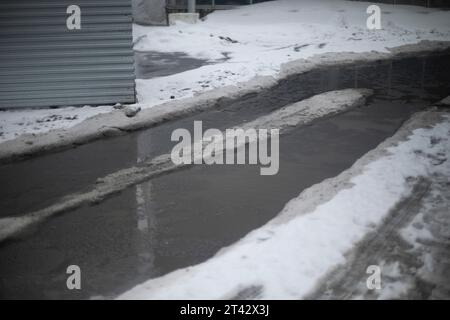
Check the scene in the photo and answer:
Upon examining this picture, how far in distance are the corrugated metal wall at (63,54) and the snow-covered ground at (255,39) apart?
14.0 inches

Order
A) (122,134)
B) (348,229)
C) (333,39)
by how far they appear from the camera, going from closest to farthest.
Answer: (348,229) < (122,134) < (333,39)

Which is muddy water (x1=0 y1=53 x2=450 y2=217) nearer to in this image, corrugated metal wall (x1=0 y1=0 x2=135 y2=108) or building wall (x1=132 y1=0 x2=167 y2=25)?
corrugated metal wall (x1=0 y1=0 x2=135 y2=108)

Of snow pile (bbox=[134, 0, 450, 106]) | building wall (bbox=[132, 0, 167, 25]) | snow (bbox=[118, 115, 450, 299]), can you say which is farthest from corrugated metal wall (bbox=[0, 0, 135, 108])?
building wall (bbox=[132, 0, 167, 25])

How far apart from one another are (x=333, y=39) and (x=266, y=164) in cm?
1011

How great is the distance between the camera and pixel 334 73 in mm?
10891

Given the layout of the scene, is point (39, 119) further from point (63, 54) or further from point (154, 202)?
point (154, 202)

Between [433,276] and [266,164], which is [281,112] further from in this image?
[433,276]

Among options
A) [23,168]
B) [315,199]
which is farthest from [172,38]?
[315,199]

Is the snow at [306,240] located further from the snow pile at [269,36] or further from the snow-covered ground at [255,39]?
the snow pile at [269,36]

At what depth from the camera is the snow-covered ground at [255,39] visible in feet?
27.2

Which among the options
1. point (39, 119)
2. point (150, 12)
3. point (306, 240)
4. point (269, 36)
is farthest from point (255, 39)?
point (306, 240)

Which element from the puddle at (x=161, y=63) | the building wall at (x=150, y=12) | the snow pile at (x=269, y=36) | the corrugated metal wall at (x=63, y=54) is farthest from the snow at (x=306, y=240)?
the building wall at (x=150, y=12)

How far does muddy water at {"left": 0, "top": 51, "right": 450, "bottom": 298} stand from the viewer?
13.1ft

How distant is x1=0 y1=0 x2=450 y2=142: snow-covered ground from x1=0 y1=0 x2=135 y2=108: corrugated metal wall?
36 cm
